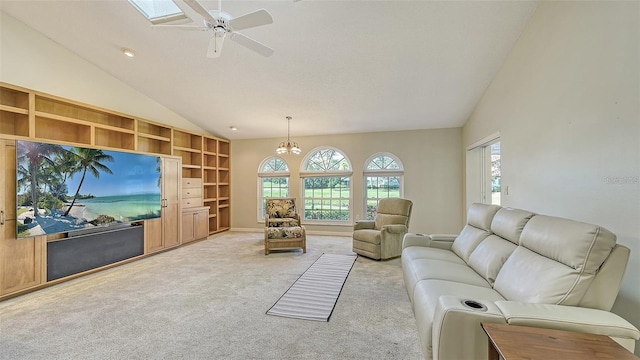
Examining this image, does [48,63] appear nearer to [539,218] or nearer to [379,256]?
[379,256]

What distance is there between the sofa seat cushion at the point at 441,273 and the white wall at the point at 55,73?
5064mm

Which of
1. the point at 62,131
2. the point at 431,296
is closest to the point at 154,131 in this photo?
the point at 62,131

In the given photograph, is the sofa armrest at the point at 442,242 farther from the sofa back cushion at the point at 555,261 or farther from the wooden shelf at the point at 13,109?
the wooden shelf at the point at 13,109

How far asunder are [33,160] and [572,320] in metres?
5.05

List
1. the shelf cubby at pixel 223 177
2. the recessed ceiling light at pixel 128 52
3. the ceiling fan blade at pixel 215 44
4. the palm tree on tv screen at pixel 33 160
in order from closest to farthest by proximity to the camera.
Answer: the ceiling fan blade at pixel 215 44 → the palm tree on tv screen at pixel 33 160 → the recessed ceiling light at pixel 128 52 → the shelf cubby at pixel 223 177

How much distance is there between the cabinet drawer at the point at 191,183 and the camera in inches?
218

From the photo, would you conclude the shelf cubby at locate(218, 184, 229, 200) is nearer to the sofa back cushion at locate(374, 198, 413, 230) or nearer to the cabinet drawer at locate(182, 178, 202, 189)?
the cabinet drawer at locate(182, 178, 202, 189)

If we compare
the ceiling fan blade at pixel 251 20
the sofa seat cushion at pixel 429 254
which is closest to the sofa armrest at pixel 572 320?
the sofa seat cushion at pixel 429 254

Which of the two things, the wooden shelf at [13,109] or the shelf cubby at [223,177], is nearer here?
the wooden shelf at [13,109]

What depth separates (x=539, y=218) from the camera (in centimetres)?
201

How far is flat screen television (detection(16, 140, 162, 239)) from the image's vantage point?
3.13m

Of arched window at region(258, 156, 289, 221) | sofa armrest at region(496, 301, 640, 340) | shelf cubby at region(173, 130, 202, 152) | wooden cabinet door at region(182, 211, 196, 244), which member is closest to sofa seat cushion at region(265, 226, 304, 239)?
wooden cabinet door at region(182, 211, 196, 244)

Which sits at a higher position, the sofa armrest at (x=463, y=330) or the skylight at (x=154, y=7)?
the skylight at (x=154, y=7)

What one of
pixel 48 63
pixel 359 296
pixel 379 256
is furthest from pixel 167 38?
pixel 379 256
